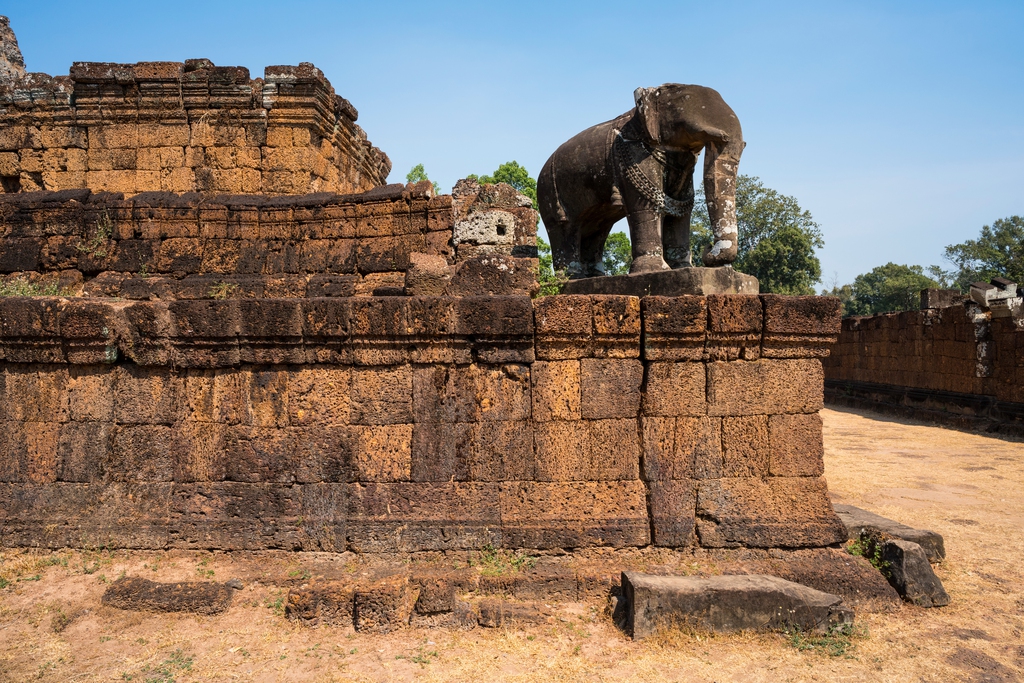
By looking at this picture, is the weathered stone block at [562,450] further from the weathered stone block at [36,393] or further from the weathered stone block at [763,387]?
the weathered stone block at [36,393]

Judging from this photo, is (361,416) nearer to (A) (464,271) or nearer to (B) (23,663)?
(A) (464,271)

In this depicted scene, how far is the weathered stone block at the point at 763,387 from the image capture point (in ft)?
14.7

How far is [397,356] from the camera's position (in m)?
4.48

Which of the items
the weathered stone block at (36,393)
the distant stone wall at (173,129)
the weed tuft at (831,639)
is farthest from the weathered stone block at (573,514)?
the distant stone wall at (173,129)

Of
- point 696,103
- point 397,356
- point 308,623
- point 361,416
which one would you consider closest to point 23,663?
point 308,623

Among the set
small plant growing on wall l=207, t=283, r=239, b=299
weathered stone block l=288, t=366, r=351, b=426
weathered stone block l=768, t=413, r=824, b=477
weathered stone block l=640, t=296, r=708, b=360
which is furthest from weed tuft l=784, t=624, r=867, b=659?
small plant growing on wall l=207, t=283, r=239, b=299

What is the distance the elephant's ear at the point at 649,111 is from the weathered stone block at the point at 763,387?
6.13ft

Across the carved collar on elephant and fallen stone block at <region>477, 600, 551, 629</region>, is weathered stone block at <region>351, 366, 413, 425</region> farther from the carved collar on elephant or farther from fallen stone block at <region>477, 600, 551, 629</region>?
the carved collar on elephant

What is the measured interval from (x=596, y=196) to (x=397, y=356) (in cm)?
226

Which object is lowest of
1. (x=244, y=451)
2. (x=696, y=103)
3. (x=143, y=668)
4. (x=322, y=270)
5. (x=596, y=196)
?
(x=143, y=668)

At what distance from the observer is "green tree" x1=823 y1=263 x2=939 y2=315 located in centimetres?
4825

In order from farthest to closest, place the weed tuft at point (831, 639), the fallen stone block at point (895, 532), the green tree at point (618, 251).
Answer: the green tree at point (618, 251) → the fallen stone block at point (895, 532) → the weed tuft at point (831, 639)

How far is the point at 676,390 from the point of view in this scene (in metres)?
4.48

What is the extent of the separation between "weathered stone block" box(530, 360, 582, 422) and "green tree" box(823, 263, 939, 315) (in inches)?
1766
